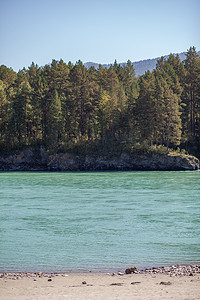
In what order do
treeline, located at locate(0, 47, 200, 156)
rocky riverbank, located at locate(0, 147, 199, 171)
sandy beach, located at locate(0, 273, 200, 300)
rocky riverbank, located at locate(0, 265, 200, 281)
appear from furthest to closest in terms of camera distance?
treeline, located at locate(0, 47, 200, 156) → rocky riverbank, located at locate(0, 147, 199, 171) → rocky riverbank, located at locate(0, 265, 200, 281) → sandy beach, located at locate(0, 273, 200, 300)

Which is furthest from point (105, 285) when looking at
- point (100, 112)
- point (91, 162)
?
point (100, 112)

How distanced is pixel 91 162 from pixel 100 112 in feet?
31.9

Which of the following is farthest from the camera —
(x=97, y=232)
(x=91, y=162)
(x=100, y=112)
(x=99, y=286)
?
(x=100, y=112)

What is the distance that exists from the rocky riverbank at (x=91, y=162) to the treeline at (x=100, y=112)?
7.22ft

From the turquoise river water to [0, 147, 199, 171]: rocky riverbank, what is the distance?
36.9m

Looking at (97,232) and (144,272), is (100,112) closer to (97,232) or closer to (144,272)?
(97,232)

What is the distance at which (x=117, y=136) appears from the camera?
81438 millimetres

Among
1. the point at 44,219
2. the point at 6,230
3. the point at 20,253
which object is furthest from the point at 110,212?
the point at 20,253

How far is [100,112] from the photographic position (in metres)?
78.6

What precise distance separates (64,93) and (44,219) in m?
66.4

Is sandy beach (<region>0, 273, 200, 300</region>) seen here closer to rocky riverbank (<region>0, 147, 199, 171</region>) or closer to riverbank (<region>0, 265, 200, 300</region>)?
riverbank (<region>0, 265, 200, 300</region>)

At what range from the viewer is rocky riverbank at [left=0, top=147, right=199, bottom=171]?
6919 centimetres

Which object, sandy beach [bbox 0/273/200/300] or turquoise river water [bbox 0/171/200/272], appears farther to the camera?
turquoise river water [bbox 0/171/200/272]

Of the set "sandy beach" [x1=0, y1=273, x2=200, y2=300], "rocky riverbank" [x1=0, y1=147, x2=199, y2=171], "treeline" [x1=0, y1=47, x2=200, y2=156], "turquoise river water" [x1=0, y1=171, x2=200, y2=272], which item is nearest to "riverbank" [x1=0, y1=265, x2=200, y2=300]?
"sandy beach" [x1=0, y1=273, x2=200, y2=300]
